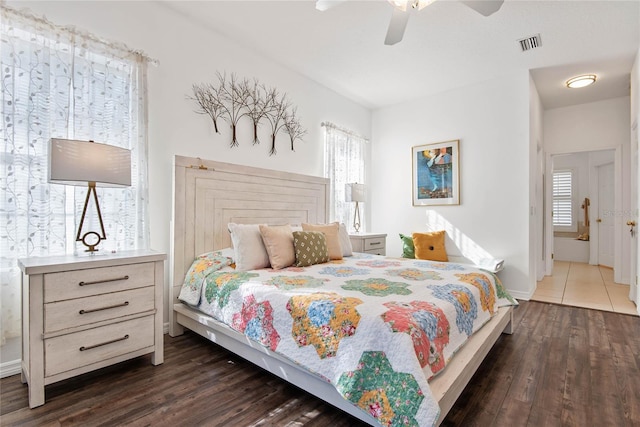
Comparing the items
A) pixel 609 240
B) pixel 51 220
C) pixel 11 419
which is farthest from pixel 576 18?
pixel 609 240

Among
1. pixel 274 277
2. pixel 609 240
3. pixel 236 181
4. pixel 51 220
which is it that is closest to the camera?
pixel 51 220

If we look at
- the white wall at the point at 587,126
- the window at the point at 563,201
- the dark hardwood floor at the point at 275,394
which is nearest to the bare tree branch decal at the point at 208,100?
the dark hardwood floor at the point at 275,394

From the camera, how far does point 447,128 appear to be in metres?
4.51

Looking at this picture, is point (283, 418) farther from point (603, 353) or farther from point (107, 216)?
point (603, 353)

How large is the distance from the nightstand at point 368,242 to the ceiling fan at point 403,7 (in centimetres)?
233

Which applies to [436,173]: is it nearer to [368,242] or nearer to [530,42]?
[368,242]

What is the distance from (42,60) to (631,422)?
3.97 metres

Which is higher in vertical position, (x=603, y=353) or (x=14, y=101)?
(x=14, y=101)

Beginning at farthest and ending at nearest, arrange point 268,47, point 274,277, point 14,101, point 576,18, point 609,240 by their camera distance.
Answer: point 609,240
point 268,47
point 576,18
point 274,277
point 14,101

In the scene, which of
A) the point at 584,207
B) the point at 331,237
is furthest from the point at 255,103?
the point at 584,207

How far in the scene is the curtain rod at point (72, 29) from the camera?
192 centimetres

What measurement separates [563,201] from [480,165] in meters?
4.66

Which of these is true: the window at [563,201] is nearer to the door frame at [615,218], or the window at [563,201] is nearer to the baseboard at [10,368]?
the door frame at [615,218]

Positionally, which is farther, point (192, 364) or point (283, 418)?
point (192, 364)
